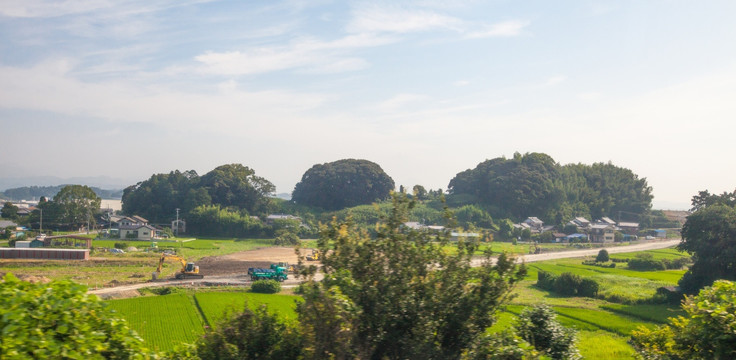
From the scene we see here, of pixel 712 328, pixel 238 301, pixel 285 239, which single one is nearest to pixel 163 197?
pixel 285 239

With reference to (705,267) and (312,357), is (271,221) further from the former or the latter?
(312,357)

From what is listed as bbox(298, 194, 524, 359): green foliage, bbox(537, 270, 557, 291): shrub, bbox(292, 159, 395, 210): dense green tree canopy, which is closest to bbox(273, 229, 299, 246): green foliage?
bbox(292, 159, 395, 210): dense green tree canopy

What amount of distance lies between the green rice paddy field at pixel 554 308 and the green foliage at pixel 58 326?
11959 mm

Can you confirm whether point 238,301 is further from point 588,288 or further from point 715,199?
point 715,199

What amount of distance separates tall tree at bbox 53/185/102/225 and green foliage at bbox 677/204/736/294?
69136 mm

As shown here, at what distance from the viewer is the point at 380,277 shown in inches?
240

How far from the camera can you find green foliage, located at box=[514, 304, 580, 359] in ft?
25.8

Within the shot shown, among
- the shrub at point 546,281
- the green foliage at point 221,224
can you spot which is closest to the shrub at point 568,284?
the shrub at point 546,281

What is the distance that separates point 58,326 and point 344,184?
3138 inches

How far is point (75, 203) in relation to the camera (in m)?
66.9

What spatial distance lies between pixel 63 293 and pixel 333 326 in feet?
8.80

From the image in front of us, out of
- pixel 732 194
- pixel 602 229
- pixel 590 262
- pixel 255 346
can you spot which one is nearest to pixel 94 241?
pixel 590 262

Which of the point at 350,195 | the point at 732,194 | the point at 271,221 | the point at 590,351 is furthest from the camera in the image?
the point at 350,195

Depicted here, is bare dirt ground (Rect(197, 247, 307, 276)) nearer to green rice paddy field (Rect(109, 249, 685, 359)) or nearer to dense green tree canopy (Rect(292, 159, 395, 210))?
green rice paddy field (Rect(109, 249, 685, 359))
